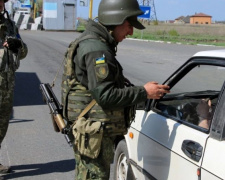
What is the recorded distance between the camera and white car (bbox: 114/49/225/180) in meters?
2.24

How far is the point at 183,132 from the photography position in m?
2.54

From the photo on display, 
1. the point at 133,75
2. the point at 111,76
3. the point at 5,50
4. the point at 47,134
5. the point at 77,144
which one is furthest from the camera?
the point at 133,75

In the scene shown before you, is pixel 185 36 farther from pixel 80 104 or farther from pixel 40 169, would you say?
pixel 80 104

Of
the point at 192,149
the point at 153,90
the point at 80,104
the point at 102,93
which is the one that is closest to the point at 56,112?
the point at 80,104

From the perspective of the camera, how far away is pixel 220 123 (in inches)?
87.7

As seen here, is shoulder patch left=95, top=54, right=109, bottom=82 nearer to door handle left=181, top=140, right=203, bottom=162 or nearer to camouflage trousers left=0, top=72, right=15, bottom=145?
door handle left=181, top=140, right=203, bottom=162

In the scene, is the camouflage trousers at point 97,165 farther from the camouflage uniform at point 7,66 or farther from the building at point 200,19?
the building at point 200,19

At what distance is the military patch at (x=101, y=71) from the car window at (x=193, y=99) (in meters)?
0.75

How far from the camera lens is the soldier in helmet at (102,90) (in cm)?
234

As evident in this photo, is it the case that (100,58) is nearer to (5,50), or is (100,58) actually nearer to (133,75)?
(5,50)

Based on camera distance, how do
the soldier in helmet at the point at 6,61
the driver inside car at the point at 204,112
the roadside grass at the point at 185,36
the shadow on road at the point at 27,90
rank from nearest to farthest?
the driver inside car at the point at 204,112
the soldier in helmet at the point at 6,61
the shadow on road at the point at 27,90
the roadside grass at the point at 185,36

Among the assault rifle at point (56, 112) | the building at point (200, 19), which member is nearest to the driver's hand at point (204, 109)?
the assault rifle at point (56, 112)

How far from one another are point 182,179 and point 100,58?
101 centimetres

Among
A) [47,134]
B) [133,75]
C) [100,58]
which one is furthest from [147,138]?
[133,75]
